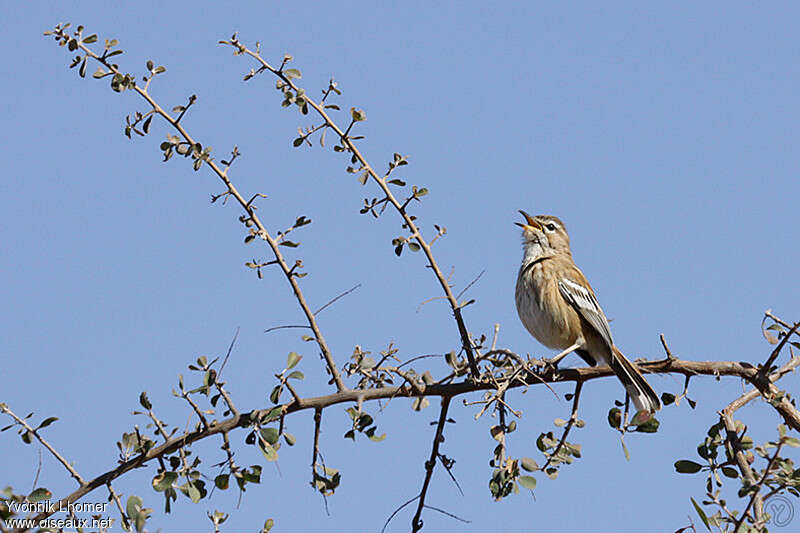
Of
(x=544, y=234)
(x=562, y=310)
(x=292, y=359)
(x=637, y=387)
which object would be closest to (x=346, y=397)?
(x=292, y=359)

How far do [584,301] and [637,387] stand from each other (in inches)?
53.2

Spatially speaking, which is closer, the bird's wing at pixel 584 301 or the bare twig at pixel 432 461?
the bare twig at pixel 432 461

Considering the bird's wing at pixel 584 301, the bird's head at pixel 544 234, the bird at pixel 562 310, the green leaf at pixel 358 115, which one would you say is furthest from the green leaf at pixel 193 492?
the bird's head at pixel 544 234

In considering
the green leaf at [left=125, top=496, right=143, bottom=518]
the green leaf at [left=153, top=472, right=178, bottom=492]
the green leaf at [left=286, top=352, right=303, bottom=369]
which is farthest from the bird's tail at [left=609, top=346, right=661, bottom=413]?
the green leaf at [left=125, top=496, right=143, bottom=518]

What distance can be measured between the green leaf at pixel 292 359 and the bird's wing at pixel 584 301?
337cm

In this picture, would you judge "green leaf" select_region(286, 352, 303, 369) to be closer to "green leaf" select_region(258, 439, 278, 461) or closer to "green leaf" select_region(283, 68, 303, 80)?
"green leaf" select_region(258, 439, 278, 461)

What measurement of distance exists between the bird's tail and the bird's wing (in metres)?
0.55

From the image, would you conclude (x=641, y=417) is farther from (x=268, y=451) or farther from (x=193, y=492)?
(x=193, y=492)

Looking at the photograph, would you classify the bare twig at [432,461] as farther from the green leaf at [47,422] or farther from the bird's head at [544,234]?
the bird's head at [544,234]

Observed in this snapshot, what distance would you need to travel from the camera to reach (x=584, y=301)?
714 cm

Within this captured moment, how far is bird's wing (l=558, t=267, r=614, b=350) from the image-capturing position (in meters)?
6.88

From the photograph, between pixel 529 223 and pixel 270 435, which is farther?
pixel 529 223

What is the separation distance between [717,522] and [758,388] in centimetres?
110

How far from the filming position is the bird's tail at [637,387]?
574 centimetres
